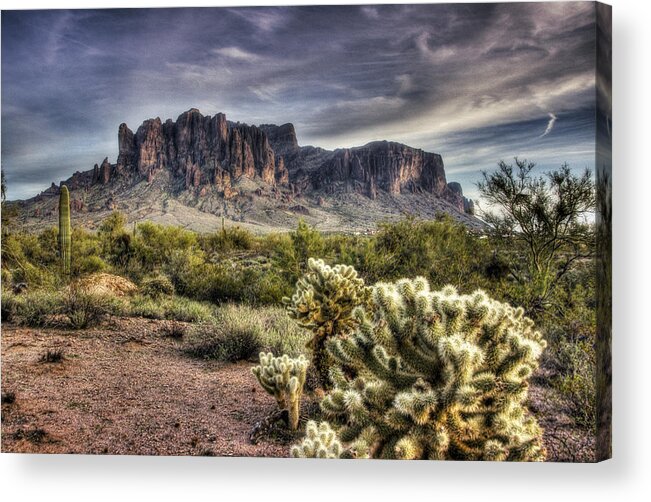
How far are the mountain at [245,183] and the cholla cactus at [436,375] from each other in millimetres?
2111

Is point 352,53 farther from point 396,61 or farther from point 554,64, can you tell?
point 554,64

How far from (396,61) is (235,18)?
158cm

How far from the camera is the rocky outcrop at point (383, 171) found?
6254 millimetres

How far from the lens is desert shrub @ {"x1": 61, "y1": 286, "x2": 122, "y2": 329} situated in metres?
6.74

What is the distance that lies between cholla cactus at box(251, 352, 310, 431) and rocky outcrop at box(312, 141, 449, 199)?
1.96 meters

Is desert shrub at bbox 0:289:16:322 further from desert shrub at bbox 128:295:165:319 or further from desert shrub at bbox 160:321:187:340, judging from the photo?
desert shrub at bbox 160:321:187:340

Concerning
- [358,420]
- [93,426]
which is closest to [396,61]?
[358,420]

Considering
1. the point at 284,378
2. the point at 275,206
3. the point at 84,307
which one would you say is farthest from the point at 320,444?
the point at 84,307

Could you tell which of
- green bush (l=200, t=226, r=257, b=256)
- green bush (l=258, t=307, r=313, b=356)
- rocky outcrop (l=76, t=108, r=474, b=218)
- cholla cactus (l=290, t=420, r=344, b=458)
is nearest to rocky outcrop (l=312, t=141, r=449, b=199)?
rocky outcrop (l=76, t=108, r=474, b=218)

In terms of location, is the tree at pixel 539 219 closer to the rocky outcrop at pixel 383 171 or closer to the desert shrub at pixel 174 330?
the rocky outcrop at pixel 383 171

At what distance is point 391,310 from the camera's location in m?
4.41

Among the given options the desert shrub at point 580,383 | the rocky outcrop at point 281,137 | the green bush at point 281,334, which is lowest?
the desert shrub at point 580,383

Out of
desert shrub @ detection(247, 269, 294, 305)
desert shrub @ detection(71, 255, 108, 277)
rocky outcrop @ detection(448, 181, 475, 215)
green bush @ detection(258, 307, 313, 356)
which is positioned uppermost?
rocky outcrop @ detection(448, 181, 475, 215)

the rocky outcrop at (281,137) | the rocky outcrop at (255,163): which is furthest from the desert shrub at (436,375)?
the rocky outcrop at (281,137)
